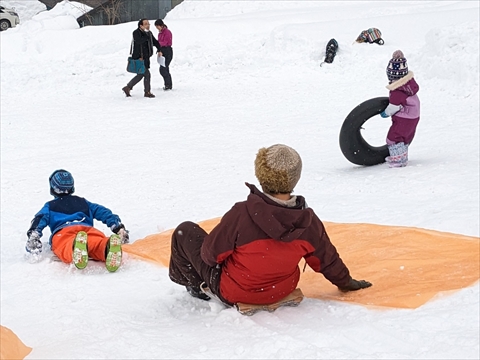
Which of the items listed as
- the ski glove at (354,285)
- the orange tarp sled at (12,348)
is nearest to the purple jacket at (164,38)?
the ski glove at (354,285)

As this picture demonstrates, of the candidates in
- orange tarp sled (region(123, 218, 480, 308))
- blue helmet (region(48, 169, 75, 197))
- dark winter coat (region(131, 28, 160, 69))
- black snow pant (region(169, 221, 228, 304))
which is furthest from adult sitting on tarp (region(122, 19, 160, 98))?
black snow pant (region(169, 221, 228, 304))

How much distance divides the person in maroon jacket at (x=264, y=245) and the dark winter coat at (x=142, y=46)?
399 inches

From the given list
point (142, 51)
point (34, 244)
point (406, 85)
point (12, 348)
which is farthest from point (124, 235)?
point (142, 51)

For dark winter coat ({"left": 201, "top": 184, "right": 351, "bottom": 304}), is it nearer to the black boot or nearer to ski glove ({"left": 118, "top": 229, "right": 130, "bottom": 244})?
the black boot

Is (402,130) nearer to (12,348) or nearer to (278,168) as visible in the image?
(278,168)

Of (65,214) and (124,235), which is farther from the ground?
(65,214)

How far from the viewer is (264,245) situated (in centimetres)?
333

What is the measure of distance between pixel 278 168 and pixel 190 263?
3.31ft

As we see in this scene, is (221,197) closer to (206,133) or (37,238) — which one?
(37,238)

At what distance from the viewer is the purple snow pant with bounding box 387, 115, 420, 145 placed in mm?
7531

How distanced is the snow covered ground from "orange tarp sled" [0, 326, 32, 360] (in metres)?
0.10

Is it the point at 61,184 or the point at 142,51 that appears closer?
the point at 61,184

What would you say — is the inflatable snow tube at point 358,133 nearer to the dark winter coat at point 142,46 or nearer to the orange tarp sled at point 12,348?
the orange tarp sled at point 12,348

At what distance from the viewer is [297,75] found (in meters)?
14.8
